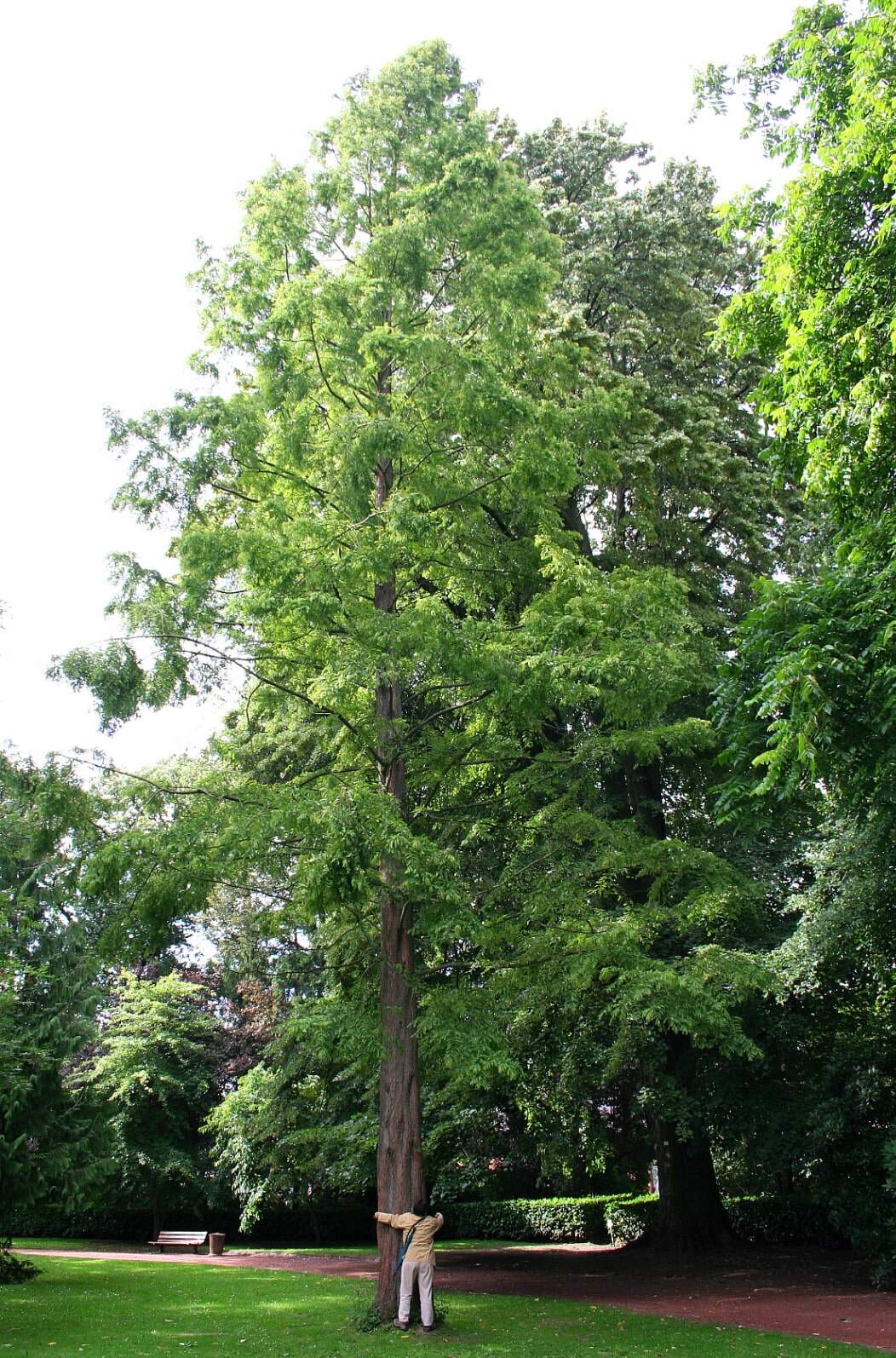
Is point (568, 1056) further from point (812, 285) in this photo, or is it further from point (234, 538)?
point (812, 285)

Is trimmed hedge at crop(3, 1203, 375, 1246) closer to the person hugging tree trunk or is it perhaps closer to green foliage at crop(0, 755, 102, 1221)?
green foliage at crop(0, 755, 102, 1221)

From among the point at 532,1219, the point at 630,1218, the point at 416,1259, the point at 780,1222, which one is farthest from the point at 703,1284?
the point at 532,1219

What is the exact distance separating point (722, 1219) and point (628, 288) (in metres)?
14.4

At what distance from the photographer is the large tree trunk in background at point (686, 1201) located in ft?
47.8

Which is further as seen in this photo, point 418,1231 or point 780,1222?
point 780,1222

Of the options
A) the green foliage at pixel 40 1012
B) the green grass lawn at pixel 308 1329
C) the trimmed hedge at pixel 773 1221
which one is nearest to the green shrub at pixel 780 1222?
the trimmed hedge at pixel 773 1221

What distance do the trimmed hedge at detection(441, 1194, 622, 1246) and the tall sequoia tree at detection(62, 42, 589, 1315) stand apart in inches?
485

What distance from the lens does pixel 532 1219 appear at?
70.6ft

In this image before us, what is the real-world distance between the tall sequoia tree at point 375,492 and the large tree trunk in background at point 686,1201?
22.5 ft

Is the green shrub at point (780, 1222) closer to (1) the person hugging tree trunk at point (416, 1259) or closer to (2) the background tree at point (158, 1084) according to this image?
(1) the person hugging tree trunk at point (416, 1259)

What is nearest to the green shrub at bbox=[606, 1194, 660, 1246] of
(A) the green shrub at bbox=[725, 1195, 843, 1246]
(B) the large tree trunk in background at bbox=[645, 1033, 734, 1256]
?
(A) the green shrub at bbox=[725, 1195, 843, 1246]

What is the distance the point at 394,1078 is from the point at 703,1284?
673 centimetres


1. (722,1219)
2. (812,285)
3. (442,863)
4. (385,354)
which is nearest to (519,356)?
(385,354)

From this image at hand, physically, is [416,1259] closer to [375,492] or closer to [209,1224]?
[375,492]
